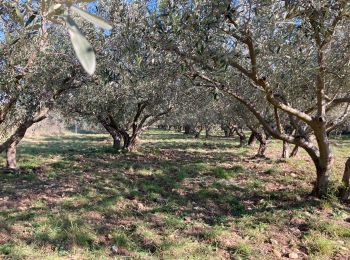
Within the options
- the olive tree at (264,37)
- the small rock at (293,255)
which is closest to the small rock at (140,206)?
the olive tree at (264,37)

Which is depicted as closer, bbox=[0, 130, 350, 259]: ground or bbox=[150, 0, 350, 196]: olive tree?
bbox=[150, 0, 350, 196]: olive tree

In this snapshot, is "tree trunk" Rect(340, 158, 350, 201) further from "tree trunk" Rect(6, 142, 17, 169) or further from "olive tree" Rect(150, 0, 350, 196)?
"tree trunk" Rect(6, 142, 17, 169)

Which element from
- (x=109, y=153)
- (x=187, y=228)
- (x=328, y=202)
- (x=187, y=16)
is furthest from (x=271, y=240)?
(x=109, y=153)

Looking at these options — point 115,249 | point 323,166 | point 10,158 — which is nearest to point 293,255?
point 115,249

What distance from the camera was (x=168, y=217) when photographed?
727 cm

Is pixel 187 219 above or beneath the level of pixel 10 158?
beneath

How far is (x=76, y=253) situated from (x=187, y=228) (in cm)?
213

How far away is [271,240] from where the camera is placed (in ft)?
20.0

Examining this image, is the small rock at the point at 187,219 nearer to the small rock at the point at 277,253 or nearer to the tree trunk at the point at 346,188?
the small rock at the point at 277,253

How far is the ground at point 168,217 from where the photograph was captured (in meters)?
5.71

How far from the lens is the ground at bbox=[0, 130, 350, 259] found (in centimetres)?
571

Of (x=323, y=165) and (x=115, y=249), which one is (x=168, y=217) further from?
(x=323, y=165)

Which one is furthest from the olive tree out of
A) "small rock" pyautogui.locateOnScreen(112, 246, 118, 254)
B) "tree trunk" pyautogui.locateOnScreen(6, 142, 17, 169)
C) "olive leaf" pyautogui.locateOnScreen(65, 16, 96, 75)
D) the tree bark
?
"tree trunk" pyautogui.locateOnScreen(6, 142, 17, 169)

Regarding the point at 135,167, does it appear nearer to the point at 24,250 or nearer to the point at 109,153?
the point at 109,153
